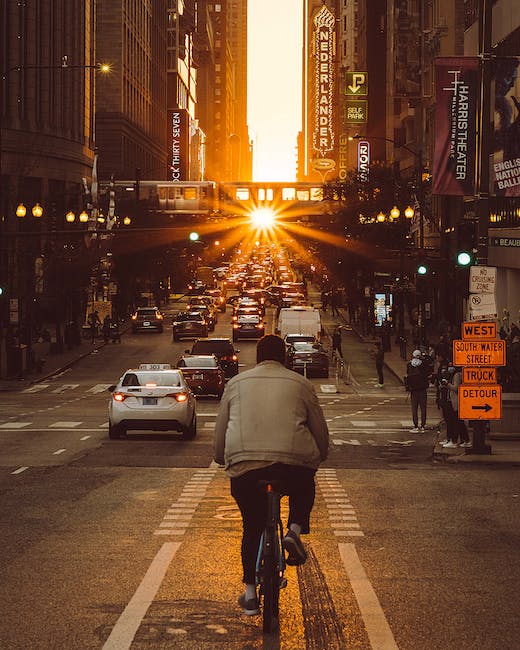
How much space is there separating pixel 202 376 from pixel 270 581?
32.9 meters

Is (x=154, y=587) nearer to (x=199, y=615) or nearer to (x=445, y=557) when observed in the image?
(x=199, y=615)

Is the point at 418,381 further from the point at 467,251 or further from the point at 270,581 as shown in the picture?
the point at 270,581

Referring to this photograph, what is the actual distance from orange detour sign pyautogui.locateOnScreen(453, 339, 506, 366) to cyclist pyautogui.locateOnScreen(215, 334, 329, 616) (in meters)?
12.7

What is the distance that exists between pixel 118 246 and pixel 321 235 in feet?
60.2

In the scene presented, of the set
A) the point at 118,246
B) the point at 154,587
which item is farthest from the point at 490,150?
the point at 118,246

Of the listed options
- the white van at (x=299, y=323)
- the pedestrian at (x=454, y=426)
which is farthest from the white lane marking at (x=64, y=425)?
the white van at (x=299, y=323)

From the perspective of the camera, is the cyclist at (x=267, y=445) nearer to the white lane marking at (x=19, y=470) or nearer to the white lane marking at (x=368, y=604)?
the white lane marking at (x=368, y=604)

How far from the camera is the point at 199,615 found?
8703mm

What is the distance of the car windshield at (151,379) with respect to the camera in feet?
87.9

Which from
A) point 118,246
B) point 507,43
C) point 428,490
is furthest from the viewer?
point 118,246

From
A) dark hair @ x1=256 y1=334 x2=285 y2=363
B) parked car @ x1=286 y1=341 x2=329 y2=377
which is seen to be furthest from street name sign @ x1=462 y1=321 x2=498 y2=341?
parked car @ x1=286 y1=341 x2=329 y2=377

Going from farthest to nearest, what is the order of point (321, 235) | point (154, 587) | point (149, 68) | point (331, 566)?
point (149, 68), point (321, 235), point (331, 566), point (154, 587)

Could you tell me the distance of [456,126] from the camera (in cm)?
2366

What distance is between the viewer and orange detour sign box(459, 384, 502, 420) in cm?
2108
